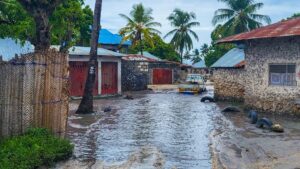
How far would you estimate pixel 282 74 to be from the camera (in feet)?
63.9

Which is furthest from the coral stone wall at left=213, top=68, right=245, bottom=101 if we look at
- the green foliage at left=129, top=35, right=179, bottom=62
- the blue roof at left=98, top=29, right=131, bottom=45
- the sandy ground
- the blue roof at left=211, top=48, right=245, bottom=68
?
the green foliage at left=129, top=35, right=179, bottom=62

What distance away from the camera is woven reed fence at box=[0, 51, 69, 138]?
9.76 metres

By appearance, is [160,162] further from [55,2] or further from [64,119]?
[55,2]

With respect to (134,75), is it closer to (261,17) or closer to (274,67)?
(261,17)

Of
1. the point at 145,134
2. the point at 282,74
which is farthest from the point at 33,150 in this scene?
the point at 282,74

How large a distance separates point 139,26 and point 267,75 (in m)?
34.3

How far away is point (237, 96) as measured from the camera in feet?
86.0

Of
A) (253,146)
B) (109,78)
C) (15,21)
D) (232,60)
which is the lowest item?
(253,146)

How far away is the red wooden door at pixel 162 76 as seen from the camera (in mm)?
49750

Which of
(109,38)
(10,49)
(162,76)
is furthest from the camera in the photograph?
(109,38)

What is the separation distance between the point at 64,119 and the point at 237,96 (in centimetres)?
1728

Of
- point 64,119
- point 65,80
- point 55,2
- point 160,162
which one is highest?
point 55,2

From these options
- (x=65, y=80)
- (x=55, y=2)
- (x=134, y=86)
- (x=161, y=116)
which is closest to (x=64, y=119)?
(x=65, y=80)

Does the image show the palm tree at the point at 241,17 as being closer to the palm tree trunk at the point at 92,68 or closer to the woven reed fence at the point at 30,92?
the palm tree trunk at the point at 92,68
